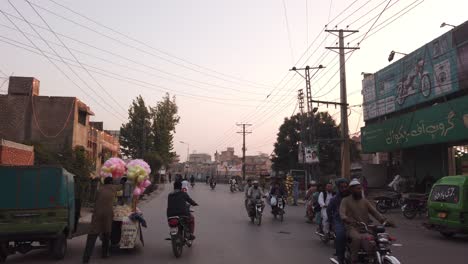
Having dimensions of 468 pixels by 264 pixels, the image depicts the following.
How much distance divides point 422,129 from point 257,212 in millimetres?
12933

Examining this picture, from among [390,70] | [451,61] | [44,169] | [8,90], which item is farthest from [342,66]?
[8,90]

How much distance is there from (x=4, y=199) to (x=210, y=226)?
27.7ft

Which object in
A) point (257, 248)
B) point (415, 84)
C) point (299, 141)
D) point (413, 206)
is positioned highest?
point (415, 84)

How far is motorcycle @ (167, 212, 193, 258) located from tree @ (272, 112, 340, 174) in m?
44.1

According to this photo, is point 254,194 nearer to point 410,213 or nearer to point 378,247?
point 410,213

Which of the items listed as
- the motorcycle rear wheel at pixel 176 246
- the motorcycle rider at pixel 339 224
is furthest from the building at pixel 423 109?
the motorcycle rear wheel at pixel 176 246

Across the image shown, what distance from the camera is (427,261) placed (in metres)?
9.80

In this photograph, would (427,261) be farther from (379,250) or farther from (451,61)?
(451,61)

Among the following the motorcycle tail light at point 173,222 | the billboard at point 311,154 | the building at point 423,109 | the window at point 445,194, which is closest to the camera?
the motorcycle tail light at point 173,222

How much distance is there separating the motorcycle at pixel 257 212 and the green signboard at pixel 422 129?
10.7m

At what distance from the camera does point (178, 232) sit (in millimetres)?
10422

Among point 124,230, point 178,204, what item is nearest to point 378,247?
point 178,204

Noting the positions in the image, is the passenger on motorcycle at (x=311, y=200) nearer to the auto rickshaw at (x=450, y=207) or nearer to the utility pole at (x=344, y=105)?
the auto rickshaw at (x=450, y=207)

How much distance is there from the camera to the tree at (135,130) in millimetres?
63688
